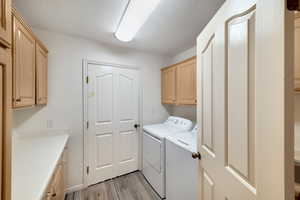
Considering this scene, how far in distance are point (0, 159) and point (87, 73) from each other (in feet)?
5.88

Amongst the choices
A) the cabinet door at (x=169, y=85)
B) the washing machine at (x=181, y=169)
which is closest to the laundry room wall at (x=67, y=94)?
the cabinet door at (x=169, y=85)

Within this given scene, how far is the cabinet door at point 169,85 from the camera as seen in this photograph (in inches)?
97.1

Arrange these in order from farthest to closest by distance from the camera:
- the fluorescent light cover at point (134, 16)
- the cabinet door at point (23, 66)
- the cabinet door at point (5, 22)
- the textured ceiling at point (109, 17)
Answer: the textured ceiling at point (109, 17), the fluorescent light cover at point (134, 16), the cabinet door at point (23, 66), the cabinet door at point (5, 22)

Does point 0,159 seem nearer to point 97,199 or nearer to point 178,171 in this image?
point 178,171

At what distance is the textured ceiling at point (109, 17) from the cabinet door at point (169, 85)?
1.92 feet

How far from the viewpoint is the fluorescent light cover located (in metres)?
1.25

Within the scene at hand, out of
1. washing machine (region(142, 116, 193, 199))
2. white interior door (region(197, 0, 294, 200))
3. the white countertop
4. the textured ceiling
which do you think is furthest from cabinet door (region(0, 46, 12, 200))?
washing machine (region(142, 116, 193, 199))

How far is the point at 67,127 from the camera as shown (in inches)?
79.5

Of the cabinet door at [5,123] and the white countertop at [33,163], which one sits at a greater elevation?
the cabinet door at [5,123]

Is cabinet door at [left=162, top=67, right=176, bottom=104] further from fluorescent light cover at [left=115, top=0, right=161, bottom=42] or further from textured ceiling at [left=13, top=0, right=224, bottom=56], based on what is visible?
fluorescent light cover at [left=115, top=0, right=161, bottom=42]

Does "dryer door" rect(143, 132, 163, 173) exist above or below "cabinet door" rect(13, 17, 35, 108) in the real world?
below

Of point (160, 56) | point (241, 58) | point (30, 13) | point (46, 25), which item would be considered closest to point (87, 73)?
point (46, 25)

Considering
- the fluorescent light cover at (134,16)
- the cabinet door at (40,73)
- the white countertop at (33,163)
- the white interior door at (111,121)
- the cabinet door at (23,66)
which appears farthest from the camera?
the white interior door at (111,121)

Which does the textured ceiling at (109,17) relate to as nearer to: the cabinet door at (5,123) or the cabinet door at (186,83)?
the cabinet door at (186,83)
